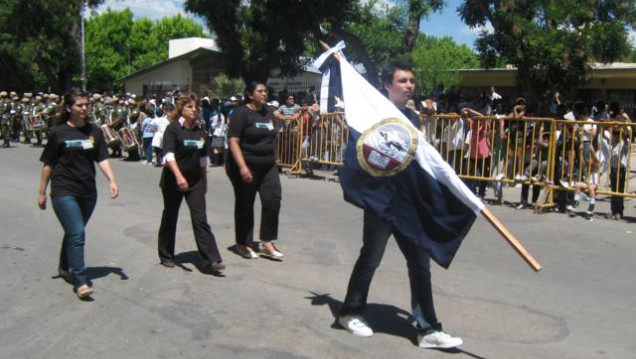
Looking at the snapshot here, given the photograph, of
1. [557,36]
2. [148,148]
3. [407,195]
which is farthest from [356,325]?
[557,36]

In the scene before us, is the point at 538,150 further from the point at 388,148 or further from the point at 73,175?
the point at 73,175

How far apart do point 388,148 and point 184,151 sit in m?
2.63

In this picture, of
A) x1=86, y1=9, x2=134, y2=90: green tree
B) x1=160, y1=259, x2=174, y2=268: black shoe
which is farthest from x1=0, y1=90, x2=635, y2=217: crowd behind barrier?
x1=86, y1=9, x2=134, y2=90: green tree

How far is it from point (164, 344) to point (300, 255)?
2874mm

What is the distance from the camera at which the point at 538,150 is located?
11.1m

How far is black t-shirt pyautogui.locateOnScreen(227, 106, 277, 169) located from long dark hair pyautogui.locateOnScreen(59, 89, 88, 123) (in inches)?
61.8

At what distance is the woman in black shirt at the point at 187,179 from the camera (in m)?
6.59

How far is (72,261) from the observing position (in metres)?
5.79

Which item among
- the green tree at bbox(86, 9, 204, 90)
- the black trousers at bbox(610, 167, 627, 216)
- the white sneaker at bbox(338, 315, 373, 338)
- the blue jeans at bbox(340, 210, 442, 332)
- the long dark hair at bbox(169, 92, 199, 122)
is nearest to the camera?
the blue jeans at bbox(340, 210, 442, 332)

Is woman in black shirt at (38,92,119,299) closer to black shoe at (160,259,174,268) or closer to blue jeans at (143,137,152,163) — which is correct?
black shoe at (160,259,174,268)

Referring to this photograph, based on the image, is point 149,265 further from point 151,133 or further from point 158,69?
point 158,69

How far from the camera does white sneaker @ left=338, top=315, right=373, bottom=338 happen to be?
4.96m

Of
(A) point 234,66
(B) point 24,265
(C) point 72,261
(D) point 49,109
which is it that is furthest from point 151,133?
(C) point 72,261

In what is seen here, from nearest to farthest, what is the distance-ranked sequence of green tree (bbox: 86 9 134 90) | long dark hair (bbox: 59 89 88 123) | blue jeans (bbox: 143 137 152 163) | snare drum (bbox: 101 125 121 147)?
long dark hair (bbox: 59 89 88 123)
blue jeans (bbox: 143 137 152 163)
snare drum (bbox: 101 125 121 147)
green tree (bbox: 86 9 134 90)
